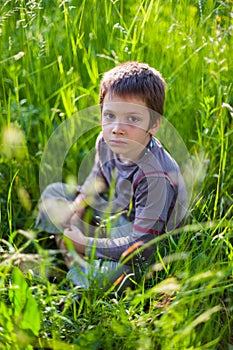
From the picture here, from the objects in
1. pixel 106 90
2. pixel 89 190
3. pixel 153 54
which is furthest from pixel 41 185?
pixel 153 54

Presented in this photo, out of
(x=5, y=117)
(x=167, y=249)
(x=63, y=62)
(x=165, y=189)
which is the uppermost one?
(x=63, y=62)

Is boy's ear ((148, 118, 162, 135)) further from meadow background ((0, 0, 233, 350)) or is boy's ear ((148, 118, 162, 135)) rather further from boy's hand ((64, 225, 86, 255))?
boy's hand ((64, 225, 86, 255))

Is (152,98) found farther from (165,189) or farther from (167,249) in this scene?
(167,249)

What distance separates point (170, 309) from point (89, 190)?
3.14ft

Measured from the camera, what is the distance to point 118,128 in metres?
1.91

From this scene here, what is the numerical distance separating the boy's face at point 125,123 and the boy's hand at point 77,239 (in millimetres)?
326

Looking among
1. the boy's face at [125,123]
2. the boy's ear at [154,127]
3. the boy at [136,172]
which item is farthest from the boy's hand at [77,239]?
the boy's ear at [154,127]

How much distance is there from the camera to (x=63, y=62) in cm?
234

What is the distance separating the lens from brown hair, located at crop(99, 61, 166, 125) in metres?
1.94

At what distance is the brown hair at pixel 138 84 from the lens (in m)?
1.94

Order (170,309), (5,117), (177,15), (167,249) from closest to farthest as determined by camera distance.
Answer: (170,309), (167,249), (5,117), (177,15)

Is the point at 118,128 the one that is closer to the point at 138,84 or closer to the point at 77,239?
the point at 138,84

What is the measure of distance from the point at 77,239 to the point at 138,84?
22.5 inches

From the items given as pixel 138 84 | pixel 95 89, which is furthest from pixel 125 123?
pixel 95 89
